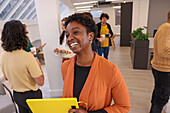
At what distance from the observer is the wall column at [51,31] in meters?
2.43

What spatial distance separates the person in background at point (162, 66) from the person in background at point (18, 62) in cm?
155

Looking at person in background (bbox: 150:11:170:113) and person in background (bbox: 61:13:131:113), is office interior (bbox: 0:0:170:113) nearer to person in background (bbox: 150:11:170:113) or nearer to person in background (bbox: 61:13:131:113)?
person in background (bbox: 150:11:170:113)

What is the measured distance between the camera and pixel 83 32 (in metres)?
→ 0.84

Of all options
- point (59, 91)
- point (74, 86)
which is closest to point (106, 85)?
point (74, 86)

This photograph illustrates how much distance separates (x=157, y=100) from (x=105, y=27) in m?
2.51

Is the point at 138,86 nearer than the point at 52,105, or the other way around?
the point at 52,105

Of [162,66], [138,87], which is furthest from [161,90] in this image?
[138,87]

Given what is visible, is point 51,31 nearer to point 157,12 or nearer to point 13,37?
point 13,37

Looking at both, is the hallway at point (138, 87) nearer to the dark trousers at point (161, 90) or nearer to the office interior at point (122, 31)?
the office interior at point (122, 31)

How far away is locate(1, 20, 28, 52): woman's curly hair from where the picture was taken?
1298 millimetres

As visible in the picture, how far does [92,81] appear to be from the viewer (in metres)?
0.85

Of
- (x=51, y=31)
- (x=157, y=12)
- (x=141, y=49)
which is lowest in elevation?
(x=141, y=49)

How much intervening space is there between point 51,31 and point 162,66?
2081 millimetres

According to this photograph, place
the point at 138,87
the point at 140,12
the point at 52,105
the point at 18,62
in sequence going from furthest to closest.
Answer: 1. the point at 140,12
2. the point at 138,87
3. the point at 18,62
4. the point at 52,105
